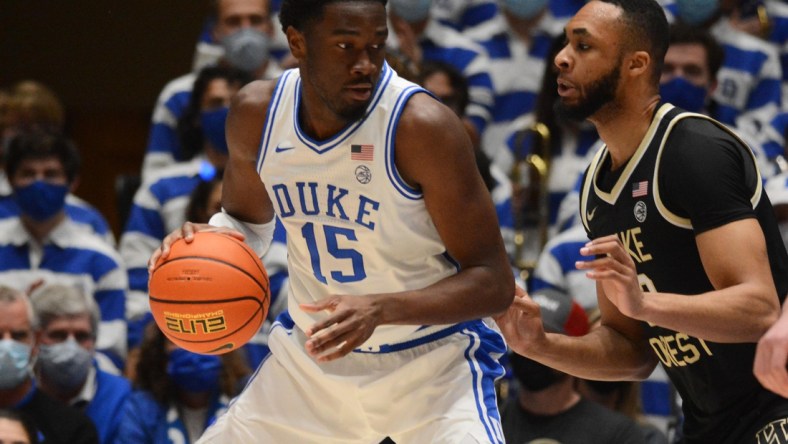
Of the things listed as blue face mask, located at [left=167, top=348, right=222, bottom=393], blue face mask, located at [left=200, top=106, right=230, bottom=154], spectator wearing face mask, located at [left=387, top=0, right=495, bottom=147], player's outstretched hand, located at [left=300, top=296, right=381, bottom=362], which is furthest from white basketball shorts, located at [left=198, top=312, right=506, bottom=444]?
spectator wearing face mask, located at [left=387, top=0, right=495, bottom=147]

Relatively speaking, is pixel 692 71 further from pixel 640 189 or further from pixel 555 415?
pixel 640 189

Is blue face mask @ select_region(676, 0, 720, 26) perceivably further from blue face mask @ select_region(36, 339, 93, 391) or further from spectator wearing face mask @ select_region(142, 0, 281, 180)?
blue face mask @ select_region(36, 339, 93, 391)

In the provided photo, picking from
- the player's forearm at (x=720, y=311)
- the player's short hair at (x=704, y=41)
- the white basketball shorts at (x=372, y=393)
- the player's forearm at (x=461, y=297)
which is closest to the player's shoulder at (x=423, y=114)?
the player's forearm at (x=461, y=297)

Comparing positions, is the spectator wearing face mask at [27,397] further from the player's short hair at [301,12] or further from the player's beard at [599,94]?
the player's beard at [599,94]

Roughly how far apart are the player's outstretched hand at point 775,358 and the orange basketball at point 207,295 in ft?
5.09

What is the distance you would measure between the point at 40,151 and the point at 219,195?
45.1 inches

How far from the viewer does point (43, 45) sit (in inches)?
370

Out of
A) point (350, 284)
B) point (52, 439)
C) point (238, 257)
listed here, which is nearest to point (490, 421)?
point (350, 284)

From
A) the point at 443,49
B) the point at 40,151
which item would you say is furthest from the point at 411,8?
the point at 40,151

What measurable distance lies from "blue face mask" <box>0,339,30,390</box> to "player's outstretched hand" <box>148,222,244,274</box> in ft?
6.15

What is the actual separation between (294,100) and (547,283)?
2.67m

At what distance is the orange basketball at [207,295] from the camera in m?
3.94

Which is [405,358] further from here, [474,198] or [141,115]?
[141,115]

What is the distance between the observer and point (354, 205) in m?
4.02
